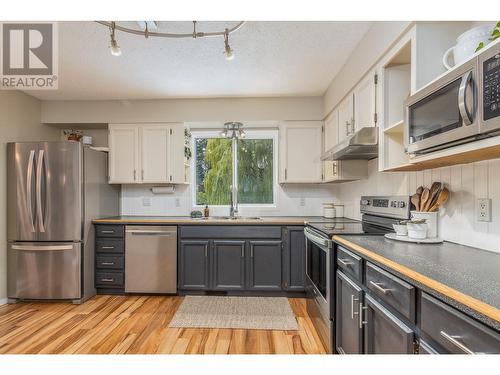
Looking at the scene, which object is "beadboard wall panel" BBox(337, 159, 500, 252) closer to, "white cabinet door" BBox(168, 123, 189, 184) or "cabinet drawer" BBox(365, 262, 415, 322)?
"cabinet drawer" BBox(365, 262, 415, 322)

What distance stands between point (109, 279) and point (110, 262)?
0.20 m

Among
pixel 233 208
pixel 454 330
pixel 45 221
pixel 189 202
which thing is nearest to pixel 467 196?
pixel 454 330

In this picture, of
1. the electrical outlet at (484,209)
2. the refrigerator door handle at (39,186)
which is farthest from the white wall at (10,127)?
the electrical outlet at (484,209)

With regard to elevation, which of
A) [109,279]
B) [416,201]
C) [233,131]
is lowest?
[109,279]

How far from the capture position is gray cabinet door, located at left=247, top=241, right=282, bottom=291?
3275mm

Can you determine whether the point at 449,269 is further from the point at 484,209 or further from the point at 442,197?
the point at 442,197

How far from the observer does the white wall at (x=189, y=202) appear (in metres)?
3.94

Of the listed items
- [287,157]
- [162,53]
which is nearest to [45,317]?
[162,53]

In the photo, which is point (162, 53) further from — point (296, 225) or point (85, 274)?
point (85, 274)

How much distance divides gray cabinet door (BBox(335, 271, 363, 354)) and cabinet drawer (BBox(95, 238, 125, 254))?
2546 mm

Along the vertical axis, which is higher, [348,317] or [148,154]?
[148,154]

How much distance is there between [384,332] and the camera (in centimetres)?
129

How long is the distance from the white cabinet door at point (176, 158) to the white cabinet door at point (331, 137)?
1.79 metres

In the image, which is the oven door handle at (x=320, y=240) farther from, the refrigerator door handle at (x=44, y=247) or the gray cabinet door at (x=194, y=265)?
the refrigerator door handle at (x=44, y=247)
